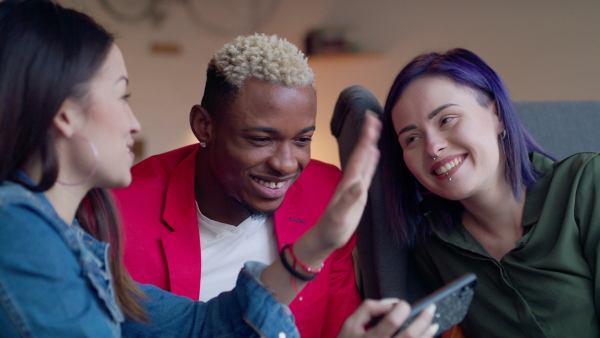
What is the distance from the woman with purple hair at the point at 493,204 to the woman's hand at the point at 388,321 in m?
0.45

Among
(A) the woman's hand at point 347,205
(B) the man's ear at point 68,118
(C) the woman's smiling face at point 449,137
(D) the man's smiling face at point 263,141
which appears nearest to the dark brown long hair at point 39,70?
(B) the man's ear at point 68,118

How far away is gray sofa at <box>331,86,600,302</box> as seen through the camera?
143 centimetres

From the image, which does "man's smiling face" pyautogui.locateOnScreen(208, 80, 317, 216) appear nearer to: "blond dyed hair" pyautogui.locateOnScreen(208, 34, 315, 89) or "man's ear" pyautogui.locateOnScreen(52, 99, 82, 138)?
"blond dyed hair" pyautogui.locateOnScreen(208, 34, 315, 89)

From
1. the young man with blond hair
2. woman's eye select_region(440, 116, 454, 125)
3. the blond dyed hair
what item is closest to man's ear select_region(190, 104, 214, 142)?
the young man with blond hair

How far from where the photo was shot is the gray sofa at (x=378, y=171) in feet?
4.70

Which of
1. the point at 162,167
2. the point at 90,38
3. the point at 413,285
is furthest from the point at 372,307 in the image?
the point at 162,167

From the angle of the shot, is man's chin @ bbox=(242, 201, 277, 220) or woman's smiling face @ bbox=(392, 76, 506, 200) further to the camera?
man's chin @ bbox=(242, 201, 277, 220)

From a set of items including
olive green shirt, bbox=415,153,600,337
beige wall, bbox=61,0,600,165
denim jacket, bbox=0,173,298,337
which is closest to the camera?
denim jacket, bbox=0,173,298,337

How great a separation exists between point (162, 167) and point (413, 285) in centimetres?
71

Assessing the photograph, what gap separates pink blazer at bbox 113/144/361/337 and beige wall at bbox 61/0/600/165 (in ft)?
3.59

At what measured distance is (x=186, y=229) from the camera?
4.42 feet

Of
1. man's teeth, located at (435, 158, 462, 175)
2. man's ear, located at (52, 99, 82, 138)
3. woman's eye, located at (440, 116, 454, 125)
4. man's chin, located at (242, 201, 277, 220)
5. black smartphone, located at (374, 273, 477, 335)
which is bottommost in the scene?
man's chin, located at (242, 201, 277, 220)

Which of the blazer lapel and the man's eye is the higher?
the man's eye

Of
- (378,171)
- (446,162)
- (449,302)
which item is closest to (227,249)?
(378,171)
